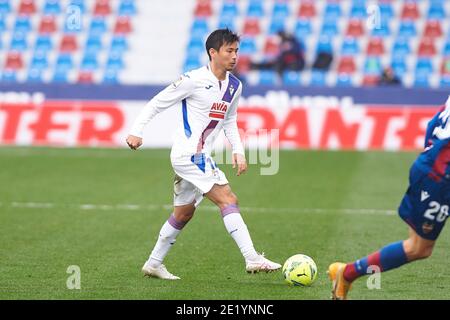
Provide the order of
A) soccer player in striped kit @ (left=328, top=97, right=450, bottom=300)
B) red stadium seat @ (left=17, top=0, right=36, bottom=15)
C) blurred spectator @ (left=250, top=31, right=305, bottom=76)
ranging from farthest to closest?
red stadium seat @ (left=17, top=0, right=36, bottom=15)
blurred spectator @ (left=250, top=31, right=305, bottom=76)
soccer player in striped kit @ (left=328, top=97, right=450, bottom=300)

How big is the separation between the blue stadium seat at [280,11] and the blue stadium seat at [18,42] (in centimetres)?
702

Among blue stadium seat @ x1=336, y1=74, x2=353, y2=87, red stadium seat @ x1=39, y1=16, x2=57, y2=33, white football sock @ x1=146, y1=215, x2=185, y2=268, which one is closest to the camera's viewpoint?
white football sock @ x1=146, y1=215, x2=185, y2=268

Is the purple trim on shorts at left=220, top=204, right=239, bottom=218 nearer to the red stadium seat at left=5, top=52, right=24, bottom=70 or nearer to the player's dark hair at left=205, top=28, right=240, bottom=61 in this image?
the player's dark hair at left=205, top=28, right=240, bottom=61

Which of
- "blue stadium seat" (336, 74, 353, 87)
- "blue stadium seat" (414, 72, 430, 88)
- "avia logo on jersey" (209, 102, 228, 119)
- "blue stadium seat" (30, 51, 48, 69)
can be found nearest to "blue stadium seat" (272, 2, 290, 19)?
"blue stadium seat" (336, 74, 353, 87)

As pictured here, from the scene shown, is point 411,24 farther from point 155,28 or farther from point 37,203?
point 37,203

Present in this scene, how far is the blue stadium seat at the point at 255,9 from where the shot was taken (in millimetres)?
27783

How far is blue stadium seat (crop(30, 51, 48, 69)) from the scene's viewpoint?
27.5m

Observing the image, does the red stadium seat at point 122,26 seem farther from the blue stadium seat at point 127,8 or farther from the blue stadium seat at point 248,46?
the blue stadium seat at point 248,46

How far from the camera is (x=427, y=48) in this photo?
26547 millimetres

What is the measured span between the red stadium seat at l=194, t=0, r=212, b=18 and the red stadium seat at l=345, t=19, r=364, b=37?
12.9 feet

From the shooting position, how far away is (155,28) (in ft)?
92.3

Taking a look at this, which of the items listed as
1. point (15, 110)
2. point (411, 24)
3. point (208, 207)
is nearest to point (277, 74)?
point (411, 24)

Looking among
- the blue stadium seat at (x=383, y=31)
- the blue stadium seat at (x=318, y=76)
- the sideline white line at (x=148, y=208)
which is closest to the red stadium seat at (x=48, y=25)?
the blue stadium seat at (x=318, y=76)

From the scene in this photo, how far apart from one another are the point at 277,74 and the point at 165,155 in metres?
5.56
